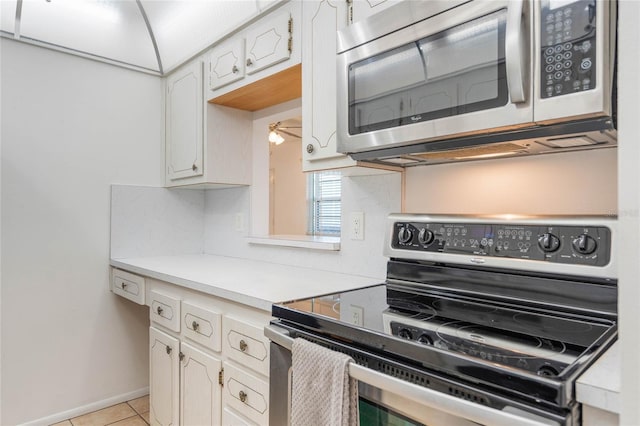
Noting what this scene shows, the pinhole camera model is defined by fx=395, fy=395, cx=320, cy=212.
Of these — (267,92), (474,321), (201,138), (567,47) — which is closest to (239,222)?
(201,138)

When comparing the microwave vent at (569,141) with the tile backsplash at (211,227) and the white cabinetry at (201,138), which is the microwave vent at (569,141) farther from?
the white cabinetry at (201,138)

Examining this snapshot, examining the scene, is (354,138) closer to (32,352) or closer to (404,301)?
(404,301)

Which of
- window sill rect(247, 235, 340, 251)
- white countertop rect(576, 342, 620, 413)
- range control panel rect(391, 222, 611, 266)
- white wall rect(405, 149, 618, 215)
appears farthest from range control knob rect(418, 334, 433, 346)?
window sill rect(247, 235, 340, 251)

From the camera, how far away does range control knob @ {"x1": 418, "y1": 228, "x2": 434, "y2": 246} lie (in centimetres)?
128

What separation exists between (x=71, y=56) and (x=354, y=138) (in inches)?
76.4

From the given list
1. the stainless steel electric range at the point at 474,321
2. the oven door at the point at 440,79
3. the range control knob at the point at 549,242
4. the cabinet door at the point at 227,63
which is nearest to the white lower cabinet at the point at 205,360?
the stainless steel electric range at the point at 474,321

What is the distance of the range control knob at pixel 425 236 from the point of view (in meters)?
1.28

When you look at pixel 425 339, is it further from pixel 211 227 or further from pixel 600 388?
pixel 211 227

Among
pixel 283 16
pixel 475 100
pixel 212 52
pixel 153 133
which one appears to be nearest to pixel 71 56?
pixel 153 133

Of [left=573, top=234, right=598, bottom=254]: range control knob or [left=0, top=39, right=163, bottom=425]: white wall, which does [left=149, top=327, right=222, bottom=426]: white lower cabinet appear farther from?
[left=573, top=234, right=598, bottom=254]: range control knob

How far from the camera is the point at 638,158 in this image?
0.54 metres

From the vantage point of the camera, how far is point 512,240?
3.59 ft

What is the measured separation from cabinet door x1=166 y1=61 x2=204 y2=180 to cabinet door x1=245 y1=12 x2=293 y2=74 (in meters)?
0.51

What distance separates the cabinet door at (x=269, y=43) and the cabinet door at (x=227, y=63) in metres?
0.06
